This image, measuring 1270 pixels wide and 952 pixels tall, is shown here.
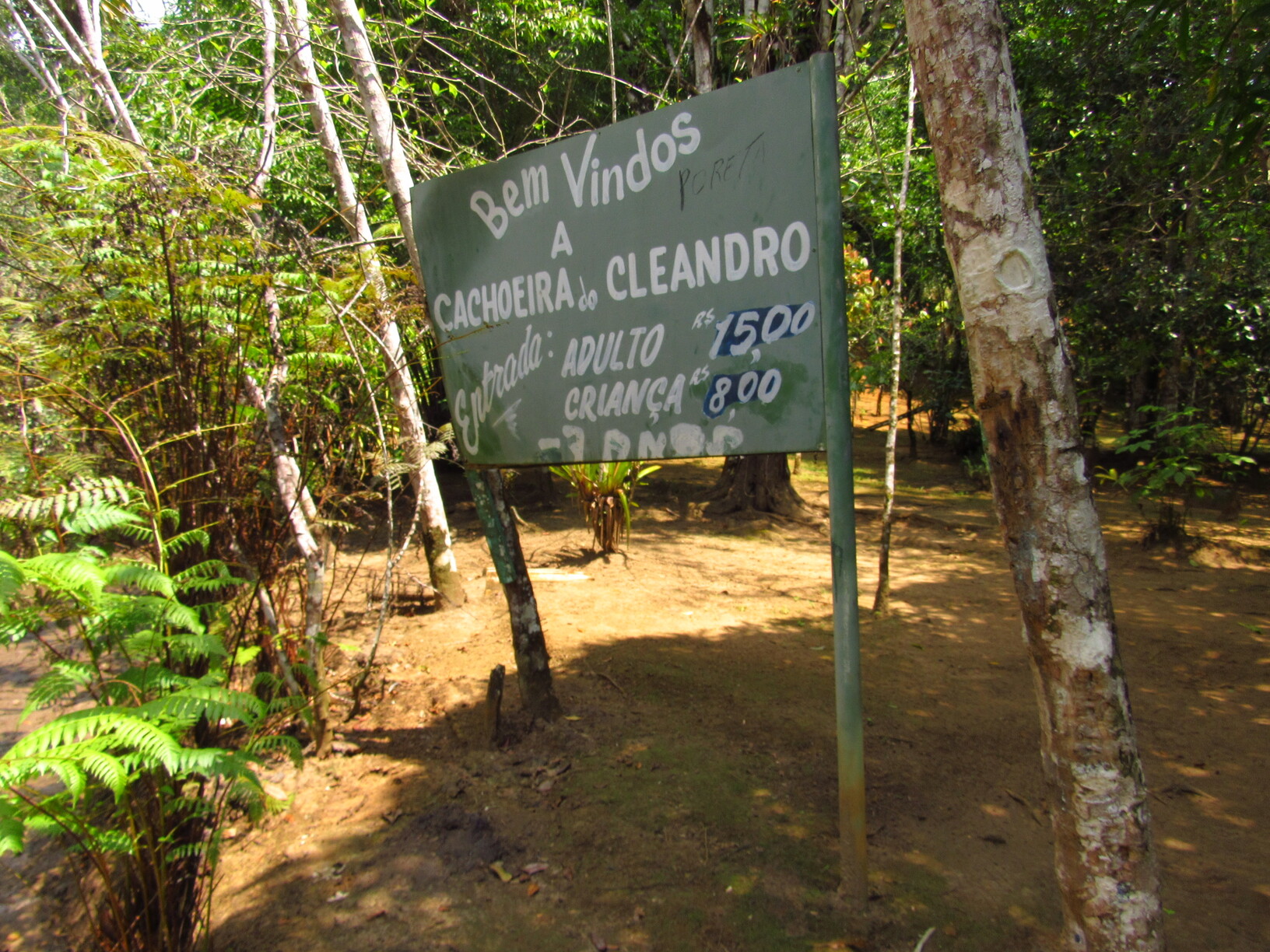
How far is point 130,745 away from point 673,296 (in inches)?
77.3

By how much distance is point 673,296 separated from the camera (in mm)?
2504

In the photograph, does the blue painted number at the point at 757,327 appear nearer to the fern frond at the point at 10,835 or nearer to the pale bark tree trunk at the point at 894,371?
the fern frond at the point at 10,835

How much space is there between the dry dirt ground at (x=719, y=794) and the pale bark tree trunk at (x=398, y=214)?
0.46m

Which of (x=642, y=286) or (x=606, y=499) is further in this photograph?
(x=606, y=499)

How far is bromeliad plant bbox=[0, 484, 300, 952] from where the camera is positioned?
70.5 inches

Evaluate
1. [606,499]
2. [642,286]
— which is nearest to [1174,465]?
[606,499]

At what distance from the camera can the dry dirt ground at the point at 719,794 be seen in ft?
7.80

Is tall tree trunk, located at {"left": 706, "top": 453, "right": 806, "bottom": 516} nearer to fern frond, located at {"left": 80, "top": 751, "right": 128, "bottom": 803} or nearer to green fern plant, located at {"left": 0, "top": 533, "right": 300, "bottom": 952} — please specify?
green fern plant, located at {"left": 0, "top": 533, "right": 300, "bottom": 952}

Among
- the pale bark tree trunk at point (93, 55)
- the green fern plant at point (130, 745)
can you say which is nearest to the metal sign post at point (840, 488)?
the green fern plant at point (130, 745)

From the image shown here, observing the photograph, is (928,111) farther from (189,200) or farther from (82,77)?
(82,77)

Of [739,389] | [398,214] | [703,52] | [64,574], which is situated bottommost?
[64,574]

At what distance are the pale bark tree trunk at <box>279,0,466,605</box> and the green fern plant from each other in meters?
1.24

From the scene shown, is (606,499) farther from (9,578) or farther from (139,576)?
(9,578)

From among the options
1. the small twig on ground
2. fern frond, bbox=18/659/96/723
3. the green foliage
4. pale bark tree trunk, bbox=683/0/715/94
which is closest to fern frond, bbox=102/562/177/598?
fern frond, bbox=18/659/96/723
